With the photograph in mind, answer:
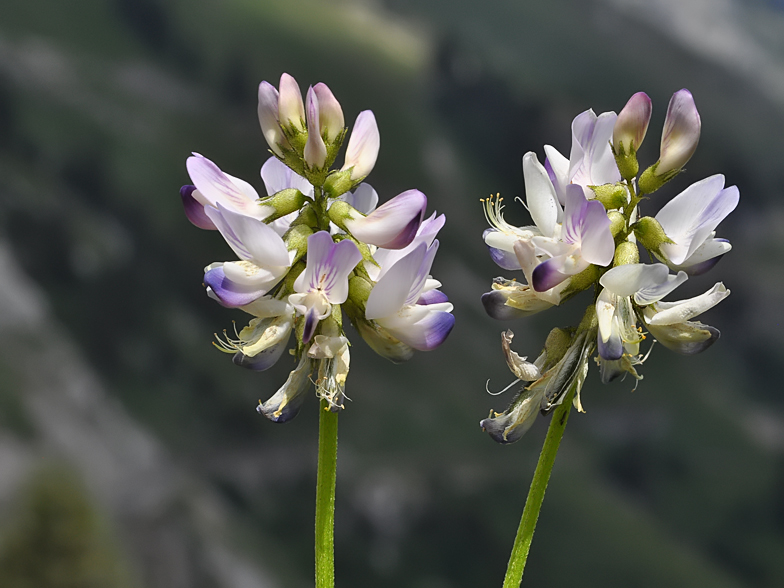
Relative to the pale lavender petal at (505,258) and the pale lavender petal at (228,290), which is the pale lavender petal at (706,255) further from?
the pale lavender petal at (228,290)

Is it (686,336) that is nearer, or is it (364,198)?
(686,336)

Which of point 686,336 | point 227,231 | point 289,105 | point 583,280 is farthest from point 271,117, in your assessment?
point 686,336

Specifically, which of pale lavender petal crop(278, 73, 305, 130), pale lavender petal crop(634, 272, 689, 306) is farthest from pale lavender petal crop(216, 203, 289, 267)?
pale lavender petal crop(634, 272, 689, 306)

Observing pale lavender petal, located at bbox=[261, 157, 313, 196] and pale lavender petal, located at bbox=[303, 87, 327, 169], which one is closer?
pale lavender petal, located at bbox=[303, 87, 327, 169]

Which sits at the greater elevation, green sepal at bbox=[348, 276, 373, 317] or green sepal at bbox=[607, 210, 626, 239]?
green sepal at bbox=[607, 210, 626, 239]

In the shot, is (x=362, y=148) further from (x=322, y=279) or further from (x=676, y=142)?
(x=676, y=142)

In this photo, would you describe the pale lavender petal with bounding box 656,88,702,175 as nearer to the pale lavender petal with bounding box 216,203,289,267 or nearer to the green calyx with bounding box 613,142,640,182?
the green calyx with bounding box 613,142,640,182

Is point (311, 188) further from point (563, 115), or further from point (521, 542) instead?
point (563, 115)
